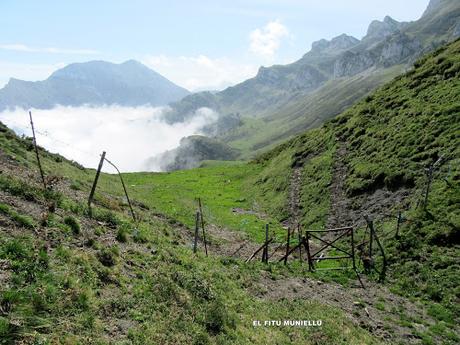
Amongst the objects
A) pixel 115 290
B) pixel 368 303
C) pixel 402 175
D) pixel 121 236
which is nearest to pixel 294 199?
pixel 402 175

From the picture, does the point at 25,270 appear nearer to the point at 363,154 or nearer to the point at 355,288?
the point at 355,288

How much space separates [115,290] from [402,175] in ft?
104

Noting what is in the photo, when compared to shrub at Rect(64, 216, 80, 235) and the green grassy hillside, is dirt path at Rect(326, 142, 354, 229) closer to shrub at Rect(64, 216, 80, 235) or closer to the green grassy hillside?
the green grassy hillside

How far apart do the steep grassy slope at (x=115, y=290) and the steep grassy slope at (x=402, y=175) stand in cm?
946

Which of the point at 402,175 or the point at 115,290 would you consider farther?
the point at 402,175

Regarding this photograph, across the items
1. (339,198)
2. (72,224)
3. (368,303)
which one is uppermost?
(72,224)

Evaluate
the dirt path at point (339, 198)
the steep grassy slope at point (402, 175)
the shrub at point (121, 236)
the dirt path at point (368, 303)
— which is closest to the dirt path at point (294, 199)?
the steep grassy slope at point (402, 175)

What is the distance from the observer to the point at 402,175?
125 ft

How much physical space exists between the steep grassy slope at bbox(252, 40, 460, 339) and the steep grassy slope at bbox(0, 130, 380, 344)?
9464 millimetres

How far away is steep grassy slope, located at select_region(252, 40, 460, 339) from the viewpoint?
90.1 feet

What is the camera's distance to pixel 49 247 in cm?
1700

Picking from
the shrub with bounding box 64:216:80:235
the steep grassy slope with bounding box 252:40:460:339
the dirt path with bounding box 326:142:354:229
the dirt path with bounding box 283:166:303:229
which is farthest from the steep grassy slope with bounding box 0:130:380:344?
the dirt path with bounding box 283:166:303:229

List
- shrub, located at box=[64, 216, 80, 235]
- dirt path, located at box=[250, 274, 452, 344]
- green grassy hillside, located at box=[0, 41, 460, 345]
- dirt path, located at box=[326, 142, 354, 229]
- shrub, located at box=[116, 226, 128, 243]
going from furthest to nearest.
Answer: dirt path, located at box=[326, 142, 354, 229] → shrub, located at box=[116, 226, 128, 243] → dirt path, located at box=[250, 274, 452, 344] → shrub, located at box=[64, 216, 80, 235] → green grassy hillside, located at box=[0, 41, 460, 345]

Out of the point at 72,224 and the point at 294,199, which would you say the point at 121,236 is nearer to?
the point at 72,224
